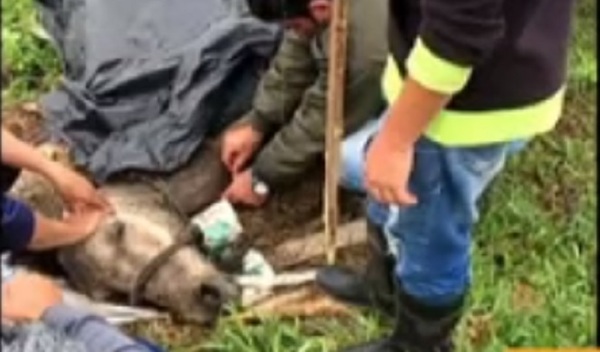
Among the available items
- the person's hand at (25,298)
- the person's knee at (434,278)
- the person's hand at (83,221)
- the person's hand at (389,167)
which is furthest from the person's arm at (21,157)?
the person's knee at (434,278)

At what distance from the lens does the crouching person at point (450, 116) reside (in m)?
2.19

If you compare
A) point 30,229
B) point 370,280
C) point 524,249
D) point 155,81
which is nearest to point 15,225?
point 30,229

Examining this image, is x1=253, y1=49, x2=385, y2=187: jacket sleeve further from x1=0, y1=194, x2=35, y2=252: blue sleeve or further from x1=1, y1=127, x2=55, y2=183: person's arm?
x1=0, y1=194, x2=35, y2=252: blue sleeve

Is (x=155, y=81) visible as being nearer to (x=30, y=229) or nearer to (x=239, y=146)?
(x=239, y=146)

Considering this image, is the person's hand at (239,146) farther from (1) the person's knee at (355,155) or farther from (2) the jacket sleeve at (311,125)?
(1) the person's knee at (355,155)

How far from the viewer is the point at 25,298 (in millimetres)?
2211

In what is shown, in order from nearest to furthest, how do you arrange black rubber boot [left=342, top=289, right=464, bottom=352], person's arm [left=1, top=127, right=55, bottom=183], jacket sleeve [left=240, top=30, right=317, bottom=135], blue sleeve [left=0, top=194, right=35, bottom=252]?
person's arm [left=1, top=127, right=55, bottom=183] < blue sleeve [left=0, top=194, right=35, bottom=252] < black rubber boot [left=342, top=289, right=464, bottom=352] < jacket sleeve [left=240, top=30, right=317, bottom=135]

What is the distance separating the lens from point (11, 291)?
7.00 ft

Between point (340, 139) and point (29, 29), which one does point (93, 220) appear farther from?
point (29, 29)

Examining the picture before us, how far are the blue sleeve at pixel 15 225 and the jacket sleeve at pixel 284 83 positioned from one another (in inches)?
49.8

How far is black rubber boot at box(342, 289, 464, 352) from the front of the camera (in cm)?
287

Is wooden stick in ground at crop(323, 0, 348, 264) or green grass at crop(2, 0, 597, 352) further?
green grass at crop(2, 0, 597, 352)

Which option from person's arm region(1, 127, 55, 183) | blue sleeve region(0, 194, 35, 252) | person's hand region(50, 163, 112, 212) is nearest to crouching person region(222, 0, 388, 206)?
person's hand region(50, 163, 112, 212)

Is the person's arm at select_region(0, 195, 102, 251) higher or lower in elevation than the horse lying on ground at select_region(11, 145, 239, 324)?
higher
